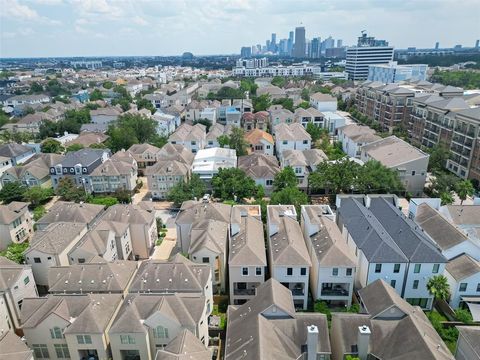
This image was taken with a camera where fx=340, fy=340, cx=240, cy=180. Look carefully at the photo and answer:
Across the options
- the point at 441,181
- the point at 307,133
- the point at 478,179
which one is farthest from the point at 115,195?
the point at 478,179

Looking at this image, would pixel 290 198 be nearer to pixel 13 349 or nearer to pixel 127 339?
pixel 127 339

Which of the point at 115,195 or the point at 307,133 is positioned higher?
the point at 307,133

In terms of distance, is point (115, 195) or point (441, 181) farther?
point (115, 195)

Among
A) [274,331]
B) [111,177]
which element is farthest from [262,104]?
[274,331]

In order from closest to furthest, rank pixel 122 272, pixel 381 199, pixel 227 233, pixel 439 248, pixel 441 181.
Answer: pixel 122 272
pixel 439 248
pixel 227 233
pixel 381 199
pixel 441 181

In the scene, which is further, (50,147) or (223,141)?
(50,147)

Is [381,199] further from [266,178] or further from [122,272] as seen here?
[122,272]
